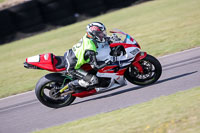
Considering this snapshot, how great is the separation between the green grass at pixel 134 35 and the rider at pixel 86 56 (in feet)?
9.84

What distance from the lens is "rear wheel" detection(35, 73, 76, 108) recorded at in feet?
23.5

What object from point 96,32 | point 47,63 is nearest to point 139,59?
point 96,32

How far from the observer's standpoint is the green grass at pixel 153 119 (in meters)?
4.43

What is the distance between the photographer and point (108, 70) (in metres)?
7.14

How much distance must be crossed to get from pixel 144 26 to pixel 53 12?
252 inches

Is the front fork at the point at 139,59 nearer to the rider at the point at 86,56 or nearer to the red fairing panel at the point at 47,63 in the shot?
the rider at the point at 86,56

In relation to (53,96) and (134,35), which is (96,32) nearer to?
(53,96)

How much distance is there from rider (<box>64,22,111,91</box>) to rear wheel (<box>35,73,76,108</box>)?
11.8 inches

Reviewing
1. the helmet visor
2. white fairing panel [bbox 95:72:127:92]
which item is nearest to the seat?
white fairing panel [bbox 95:72:127:92]

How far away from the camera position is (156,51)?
10711 mm

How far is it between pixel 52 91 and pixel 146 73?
87.9 inches

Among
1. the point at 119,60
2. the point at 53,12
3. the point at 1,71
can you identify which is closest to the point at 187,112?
the point at 119,60

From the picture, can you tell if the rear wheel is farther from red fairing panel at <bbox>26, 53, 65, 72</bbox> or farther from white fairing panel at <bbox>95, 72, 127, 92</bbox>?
white fairing panel at <bbox>95, 72, 127, 92</bbox>

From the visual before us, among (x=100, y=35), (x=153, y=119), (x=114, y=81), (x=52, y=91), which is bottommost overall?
(x=52, y=91)
